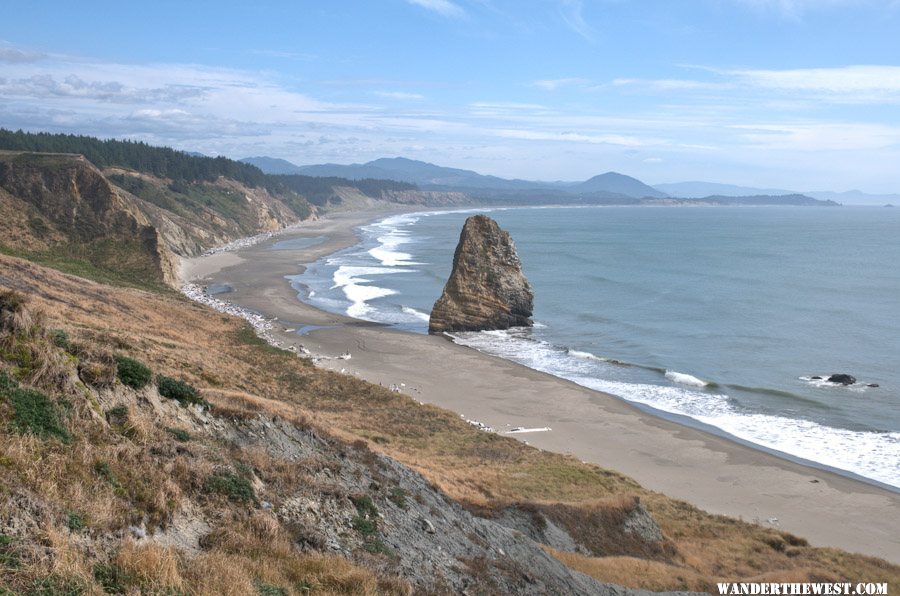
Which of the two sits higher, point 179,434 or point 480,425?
point 179,434

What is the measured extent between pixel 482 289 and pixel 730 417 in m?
25.9

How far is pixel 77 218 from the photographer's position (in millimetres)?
66375

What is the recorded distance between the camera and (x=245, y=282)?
260 feet

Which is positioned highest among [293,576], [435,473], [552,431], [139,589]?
[139,589]

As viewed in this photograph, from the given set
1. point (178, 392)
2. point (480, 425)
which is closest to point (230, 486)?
point (178, 392)

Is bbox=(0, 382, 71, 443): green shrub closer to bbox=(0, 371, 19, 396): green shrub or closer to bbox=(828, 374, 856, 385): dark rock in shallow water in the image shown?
bbox=(0, 371, 19, 396): green shrub

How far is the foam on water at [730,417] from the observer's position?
105 feet

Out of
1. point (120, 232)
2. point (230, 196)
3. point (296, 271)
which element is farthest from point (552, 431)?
point (230, 196)

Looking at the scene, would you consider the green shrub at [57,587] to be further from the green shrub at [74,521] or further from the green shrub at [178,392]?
the green shrub at [178,392]

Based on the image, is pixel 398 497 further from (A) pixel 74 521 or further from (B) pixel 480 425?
(B) pixel 480 425

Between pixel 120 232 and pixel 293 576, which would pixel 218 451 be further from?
pixel 120 232

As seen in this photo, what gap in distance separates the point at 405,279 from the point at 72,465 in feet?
257

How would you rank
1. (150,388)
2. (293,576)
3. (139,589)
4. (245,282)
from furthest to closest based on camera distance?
(245,282)
(150,388)
(293,576)
(139,589)

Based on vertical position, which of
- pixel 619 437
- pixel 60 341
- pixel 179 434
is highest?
pixel 60 341
